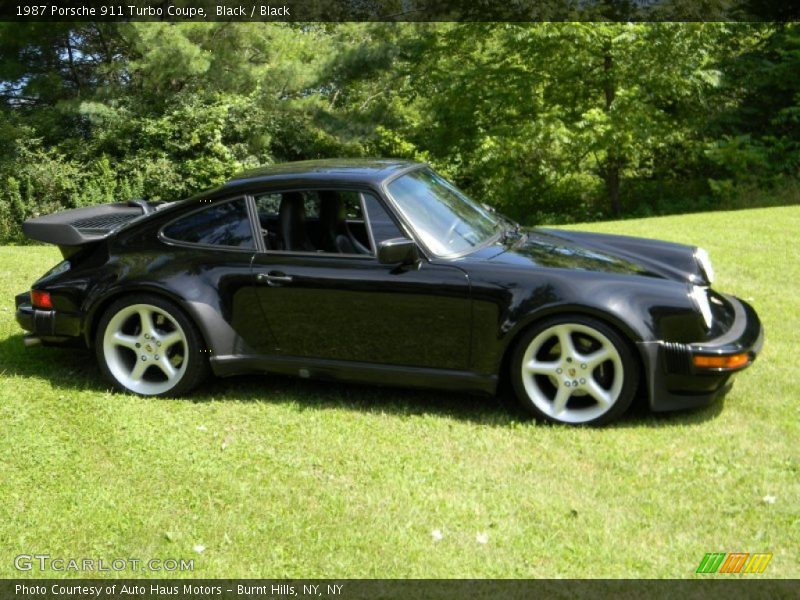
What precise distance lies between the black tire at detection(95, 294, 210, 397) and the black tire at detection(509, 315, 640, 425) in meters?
2.04

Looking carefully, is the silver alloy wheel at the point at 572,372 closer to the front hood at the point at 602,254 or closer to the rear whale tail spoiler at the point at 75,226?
the front hood at the point at 602,254

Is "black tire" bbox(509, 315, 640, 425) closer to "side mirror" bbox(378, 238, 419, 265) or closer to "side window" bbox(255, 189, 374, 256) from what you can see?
"side mirror" bbox(378, 238, 419, 265)

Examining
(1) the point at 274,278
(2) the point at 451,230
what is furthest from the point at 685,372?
(1) the point at 274,278

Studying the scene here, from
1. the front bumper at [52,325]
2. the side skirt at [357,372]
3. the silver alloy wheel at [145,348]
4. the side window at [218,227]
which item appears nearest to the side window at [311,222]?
the side window at [218,227]

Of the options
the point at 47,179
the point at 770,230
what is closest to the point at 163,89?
the point at 47,179

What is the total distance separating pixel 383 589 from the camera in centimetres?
353

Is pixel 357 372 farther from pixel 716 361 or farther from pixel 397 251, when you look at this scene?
pixel 716 361

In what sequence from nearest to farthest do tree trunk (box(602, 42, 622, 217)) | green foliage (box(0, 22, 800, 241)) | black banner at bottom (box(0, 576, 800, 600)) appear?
black banner at bottom (box(0, 576, 800, 600)), green foliage (box(0, 22, 800, 241)), tree trunk (box(602, 42, 622, 217))

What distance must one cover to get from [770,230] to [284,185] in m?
8.03

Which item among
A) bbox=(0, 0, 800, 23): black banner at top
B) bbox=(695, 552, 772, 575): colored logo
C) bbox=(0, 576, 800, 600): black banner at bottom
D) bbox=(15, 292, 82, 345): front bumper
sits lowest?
bbox=(0, 576, 800, 600): black banner at bottom

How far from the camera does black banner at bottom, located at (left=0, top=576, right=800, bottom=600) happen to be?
135 inches

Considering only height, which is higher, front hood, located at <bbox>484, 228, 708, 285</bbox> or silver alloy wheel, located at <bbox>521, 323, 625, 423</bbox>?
front hood, located at <bbox>484, 228, 708, 285</bbox>

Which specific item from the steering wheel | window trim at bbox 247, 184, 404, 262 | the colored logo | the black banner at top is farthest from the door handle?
the black banner at top

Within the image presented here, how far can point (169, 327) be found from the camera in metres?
5.76
